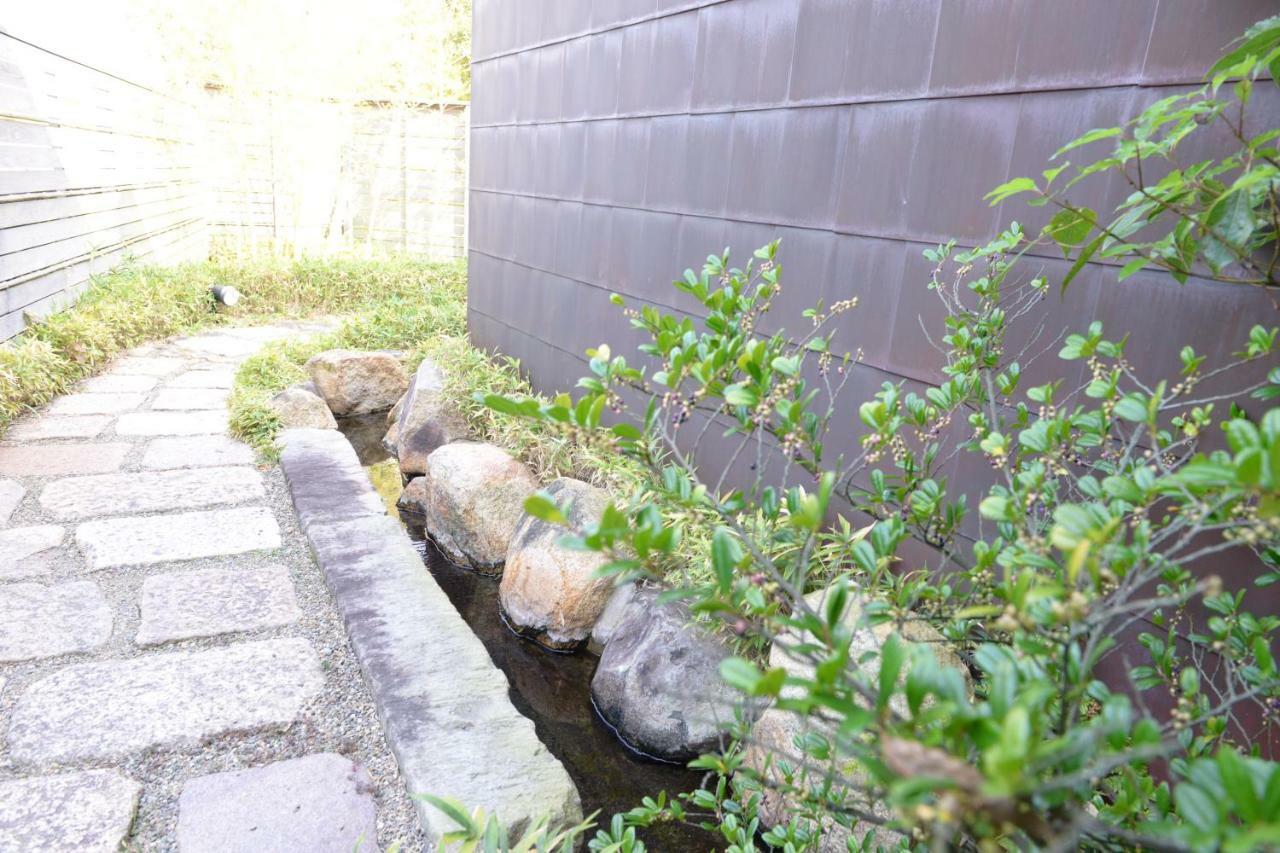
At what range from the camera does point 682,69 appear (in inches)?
120

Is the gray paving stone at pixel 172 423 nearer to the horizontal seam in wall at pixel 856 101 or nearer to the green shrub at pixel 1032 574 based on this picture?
the horizontal seam in wall at pixel 856 101

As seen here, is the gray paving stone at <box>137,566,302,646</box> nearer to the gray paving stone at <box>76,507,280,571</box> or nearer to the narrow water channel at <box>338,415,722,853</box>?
the gray paving stone at <box>76,507,280,571</box>

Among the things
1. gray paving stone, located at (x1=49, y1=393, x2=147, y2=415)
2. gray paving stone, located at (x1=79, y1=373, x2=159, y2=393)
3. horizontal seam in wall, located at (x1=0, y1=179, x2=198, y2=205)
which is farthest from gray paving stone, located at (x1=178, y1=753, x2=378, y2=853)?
horizontal seam in wall, located at (x1=0, y1=179, x2=198, y2=205)

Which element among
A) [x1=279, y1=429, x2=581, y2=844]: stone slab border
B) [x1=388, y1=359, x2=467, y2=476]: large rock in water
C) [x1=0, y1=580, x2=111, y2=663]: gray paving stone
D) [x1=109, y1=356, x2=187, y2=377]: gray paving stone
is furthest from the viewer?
[x1=109, y1=356, x2=187, y2=377]: gray paving stone

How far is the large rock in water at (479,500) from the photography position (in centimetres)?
340

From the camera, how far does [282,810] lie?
1.57 meters

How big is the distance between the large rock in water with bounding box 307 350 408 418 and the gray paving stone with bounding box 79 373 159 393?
0.92 metres

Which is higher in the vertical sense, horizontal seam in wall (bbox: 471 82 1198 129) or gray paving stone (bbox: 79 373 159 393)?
horizontal seam in wall (bbox: 471 82 1198 129)

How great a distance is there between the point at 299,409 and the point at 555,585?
6.87 feet

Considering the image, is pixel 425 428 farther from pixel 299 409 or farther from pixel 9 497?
pixel 9 497

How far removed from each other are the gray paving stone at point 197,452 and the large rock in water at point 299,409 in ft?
1.19

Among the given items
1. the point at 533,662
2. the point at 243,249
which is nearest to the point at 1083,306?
the point at 533,662

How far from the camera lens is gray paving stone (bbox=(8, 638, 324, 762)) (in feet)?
5.65

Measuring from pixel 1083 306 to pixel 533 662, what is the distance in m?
2.02
